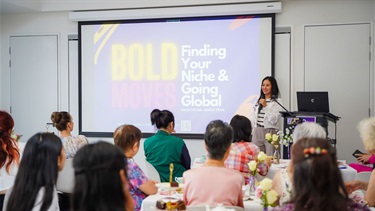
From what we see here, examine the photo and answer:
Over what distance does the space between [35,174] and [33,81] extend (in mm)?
5253

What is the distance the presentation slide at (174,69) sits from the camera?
5.91 metres

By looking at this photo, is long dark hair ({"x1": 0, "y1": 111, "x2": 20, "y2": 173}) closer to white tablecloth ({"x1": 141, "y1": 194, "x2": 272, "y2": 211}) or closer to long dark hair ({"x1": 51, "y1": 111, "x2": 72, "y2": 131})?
long dark hair ({"x1": 51, "y1": 111, "x2": 72, "y2": 131})

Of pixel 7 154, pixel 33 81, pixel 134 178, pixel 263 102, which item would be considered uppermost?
pixel 33 81

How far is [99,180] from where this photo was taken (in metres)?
1.46

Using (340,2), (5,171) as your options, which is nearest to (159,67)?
(340,2)

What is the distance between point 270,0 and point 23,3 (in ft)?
12.3

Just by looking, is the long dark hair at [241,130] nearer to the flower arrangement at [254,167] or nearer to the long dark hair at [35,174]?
the flower arrangement at [254,167]

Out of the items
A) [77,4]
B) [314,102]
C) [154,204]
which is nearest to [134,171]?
[154,204]

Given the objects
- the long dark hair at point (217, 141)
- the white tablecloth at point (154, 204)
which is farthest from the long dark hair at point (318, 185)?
the white tablecloth at point (154, 204)

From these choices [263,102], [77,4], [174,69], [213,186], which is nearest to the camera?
[213,186]

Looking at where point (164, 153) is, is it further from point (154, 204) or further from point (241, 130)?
point (154, 204)

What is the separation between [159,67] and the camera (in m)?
6.22

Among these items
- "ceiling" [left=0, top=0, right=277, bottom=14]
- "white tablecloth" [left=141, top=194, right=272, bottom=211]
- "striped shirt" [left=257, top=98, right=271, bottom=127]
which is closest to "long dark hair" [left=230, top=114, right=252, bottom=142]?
"white tablecloth" [left=141, top=194, right=272, bottom=211]

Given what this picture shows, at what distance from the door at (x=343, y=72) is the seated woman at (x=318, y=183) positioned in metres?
4.37
